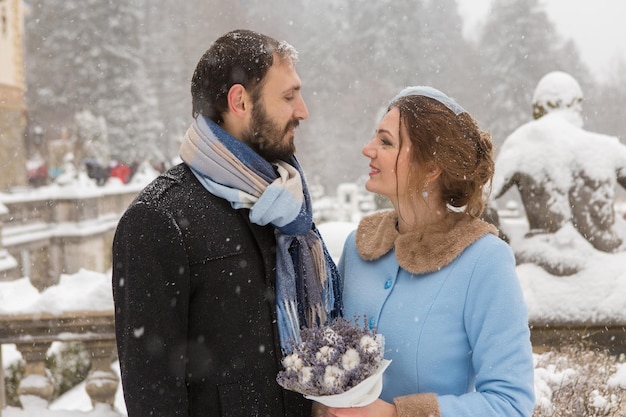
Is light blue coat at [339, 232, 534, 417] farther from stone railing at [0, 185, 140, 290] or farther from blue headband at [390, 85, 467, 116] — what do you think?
stone railing at [0, 185, 140, 290]

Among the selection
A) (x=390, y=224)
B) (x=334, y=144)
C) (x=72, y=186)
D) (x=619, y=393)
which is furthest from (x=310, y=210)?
(x=334, y=144)

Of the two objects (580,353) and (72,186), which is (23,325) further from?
(72,186)

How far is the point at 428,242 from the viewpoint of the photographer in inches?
96.6

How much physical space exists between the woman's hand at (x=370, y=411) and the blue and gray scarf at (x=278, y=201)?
0.28 meters

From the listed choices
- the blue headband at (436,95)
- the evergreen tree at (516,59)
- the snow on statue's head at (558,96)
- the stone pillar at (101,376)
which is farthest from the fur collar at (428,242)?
the evergreen tree at (516,59)

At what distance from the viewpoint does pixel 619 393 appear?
176 inches

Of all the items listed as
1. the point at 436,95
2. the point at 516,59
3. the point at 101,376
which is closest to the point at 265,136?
the point at 436,95

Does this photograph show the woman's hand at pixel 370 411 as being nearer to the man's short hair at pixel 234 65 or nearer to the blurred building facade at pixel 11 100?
the man's short hair at pixel 234 65

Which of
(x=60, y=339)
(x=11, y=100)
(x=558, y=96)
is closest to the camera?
(x=60, y=339)

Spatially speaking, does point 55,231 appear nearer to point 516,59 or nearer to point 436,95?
point 436,95

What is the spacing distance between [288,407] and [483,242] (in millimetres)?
899

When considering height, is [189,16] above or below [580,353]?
above

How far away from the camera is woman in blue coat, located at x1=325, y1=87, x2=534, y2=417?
219 cm

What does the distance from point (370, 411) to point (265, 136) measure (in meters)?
1.05
